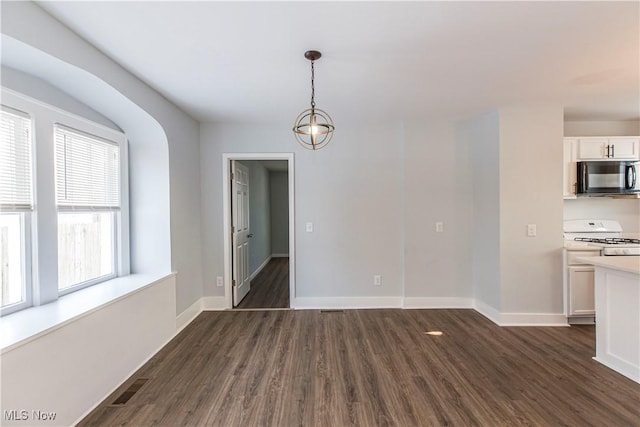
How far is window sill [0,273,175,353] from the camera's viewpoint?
169 centimetres

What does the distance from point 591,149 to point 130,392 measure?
212 inches

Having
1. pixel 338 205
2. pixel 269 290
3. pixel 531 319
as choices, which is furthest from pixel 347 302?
pixel 531 319

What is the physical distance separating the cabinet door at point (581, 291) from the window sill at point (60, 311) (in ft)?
14.5

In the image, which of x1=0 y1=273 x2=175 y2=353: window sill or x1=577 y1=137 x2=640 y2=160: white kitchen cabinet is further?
x1=577 y1=137 x2=640 y2=160: white kitchen cabinet

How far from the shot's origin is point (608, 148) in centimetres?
376

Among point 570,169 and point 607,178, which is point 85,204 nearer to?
point 570,169

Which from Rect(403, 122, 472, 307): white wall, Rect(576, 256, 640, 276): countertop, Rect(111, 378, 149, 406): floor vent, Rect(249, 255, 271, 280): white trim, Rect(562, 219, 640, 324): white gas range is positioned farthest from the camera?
Rect(249, 255, 271, 280): white trim

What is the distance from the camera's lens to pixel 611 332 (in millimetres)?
2559

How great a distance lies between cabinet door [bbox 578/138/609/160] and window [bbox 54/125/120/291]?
17.2 ft

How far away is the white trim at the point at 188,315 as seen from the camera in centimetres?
345

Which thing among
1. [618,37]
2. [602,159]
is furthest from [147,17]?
Answer: [602,159]

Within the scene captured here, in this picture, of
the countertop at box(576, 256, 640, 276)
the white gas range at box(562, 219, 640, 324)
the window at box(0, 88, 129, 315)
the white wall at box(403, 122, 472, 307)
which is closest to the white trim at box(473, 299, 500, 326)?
the white wall at box(403, 122, 472, 307)

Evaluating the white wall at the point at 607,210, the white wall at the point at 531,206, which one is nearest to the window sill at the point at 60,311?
the white wall at the point at 531,206

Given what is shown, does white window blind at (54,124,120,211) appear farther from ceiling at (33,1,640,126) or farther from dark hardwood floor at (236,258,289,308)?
dark hardwood floor at (236,258,289,308)
